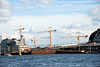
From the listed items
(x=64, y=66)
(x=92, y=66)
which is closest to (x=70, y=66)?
(x=64, y=66)

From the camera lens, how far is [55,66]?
3504 inches

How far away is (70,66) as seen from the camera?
88.6 m

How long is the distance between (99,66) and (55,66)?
1622 centimetres

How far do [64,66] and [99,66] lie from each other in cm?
1292

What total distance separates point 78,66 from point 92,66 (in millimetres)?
5084

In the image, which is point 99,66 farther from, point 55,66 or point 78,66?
point 55,66

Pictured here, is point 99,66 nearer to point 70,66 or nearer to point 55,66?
point 70,66

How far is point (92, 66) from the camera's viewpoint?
284 feet

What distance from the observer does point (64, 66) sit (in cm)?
8888

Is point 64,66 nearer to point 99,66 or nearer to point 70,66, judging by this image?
point 70,66

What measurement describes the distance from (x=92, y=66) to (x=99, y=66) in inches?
102

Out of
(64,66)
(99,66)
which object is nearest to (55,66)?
(64,66)

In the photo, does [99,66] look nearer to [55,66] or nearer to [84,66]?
[84,66]

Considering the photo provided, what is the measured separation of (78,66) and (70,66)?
10.4 feet
